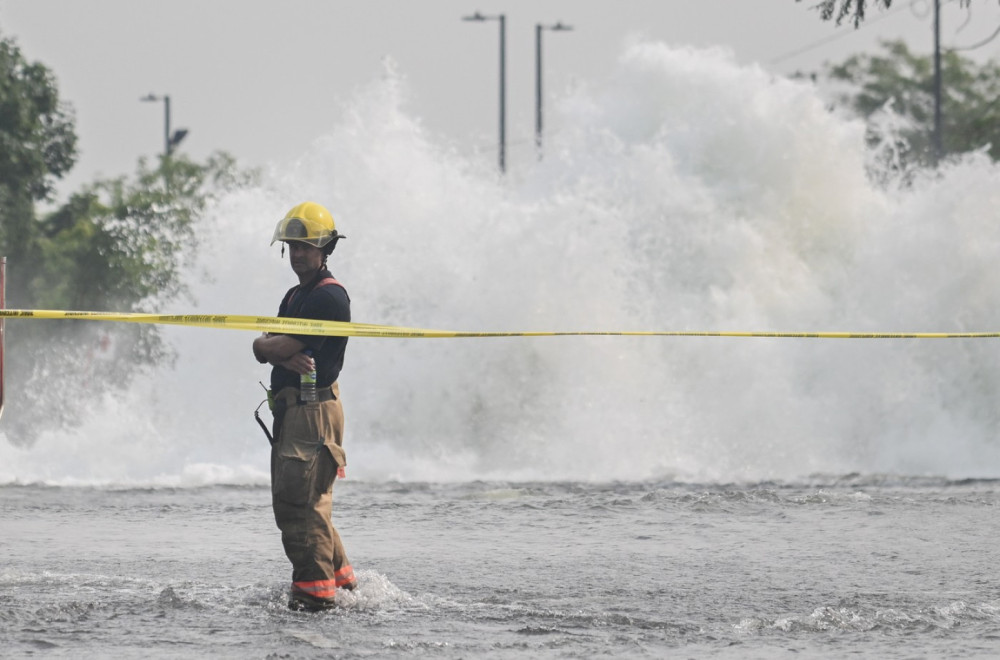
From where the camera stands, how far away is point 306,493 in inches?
301

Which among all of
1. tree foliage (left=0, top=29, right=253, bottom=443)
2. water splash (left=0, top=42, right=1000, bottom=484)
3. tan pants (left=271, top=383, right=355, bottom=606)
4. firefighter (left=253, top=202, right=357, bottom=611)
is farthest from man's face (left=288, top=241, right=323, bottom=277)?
tree foliage (left=0, top=29, right=253, bottom=443)

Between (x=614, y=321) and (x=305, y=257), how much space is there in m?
9.91

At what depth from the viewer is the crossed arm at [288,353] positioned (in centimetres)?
764

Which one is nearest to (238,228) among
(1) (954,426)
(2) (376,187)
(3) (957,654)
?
(2) (376,187)

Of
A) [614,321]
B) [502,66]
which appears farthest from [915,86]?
[614,321]

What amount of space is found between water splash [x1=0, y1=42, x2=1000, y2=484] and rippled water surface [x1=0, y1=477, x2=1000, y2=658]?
2.98 metres

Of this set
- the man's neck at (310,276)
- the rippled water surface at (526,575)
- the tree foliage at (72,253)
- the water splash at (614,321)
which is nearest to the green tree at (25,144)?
the tree foliage at (72,253)

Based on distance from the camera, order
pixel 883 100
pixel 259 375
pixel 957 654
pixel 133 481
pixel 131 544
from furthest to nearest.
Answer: pixel 883 100 < pixel 259 375 < pixel 133 481 < pixel 131 544 < pixel 957 654

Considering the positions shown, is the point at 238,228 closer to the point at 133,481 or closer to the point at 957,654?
the point at 133,481

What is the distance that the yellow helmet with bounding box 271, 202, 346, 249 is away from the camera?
7.88 m

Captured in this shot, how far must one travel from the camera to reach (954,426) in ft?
55.0

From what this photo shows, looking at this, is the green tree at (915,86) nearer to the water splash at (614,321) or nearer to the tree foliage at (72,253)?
the tree foliage at (72,253)

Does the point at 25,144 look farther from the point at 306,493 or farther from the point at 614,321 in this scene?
the point at 306,493

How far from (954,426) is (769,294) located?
109 inches
